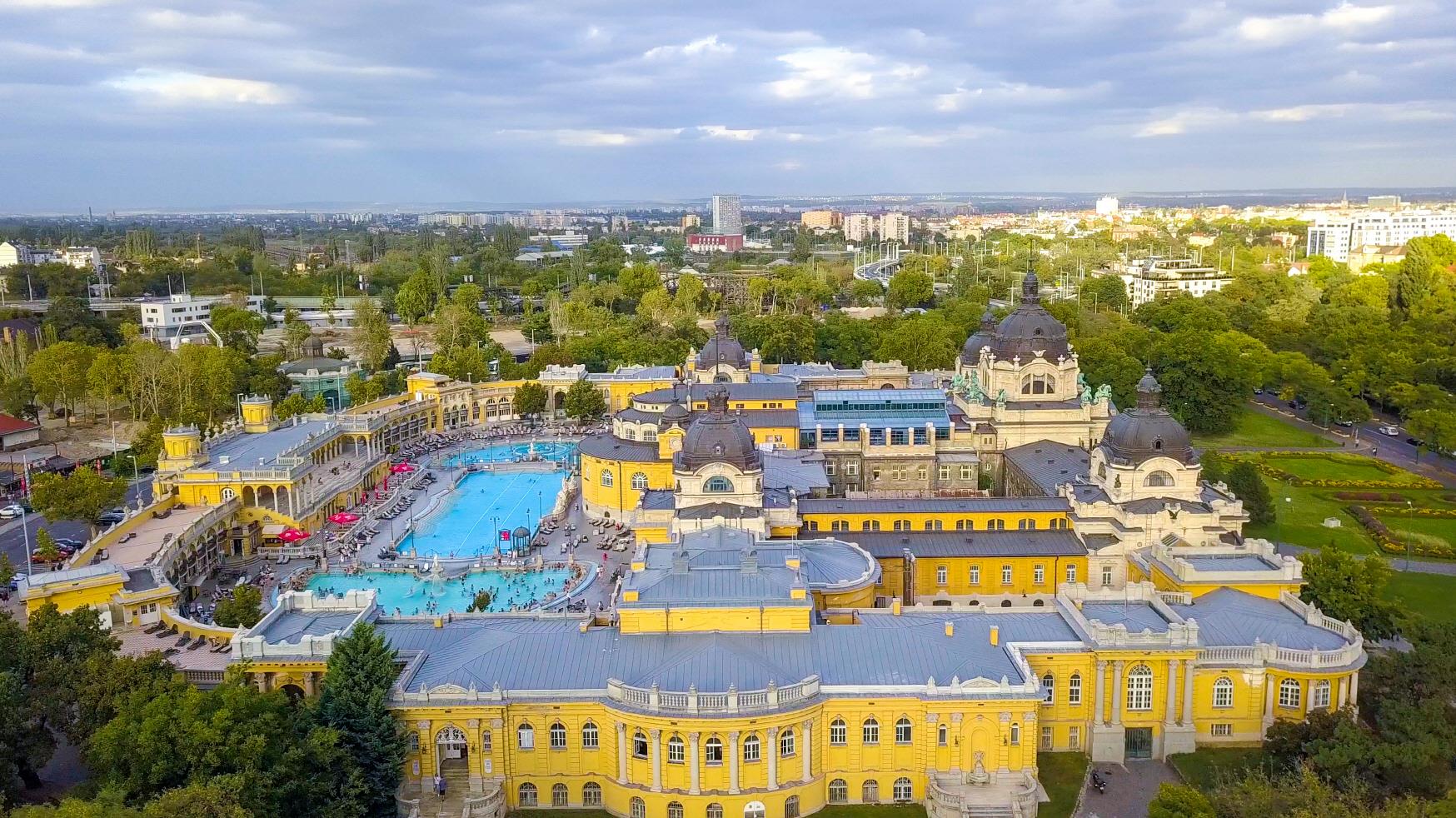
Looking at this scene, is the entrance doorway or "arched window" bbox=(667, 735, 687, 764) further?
the entrance doorway

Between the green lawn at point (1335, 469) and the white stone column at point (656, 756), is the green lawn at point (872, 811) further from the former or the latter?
the green lawn at point (1335, 469)

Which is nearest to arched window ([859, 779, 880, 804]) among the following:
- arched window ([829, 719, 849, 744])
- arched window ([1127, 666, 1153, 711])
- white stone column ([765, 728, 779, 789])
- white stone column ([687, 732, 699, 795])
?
arched window ([829, 719, 849, 744])

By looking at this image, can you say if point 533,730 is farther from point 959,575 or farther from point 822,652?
point 959,575

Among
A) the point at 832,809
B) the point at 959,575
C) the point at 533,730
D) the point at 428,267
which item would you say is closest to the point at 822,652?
the point at 832,809

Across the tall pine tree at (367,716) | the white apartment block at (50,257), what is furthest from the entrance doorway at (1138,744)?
the white apartment block at (50,257)

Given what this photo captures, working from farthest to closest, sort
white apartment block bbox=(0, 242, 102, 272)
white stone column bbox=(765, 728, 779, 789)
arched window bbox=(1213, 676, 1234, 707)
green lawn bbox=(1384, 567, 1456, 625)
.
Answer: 1. white apartment block bbox=(0, 242, 102, 272)
2. green lawn bbox=(1384, 567, 1456, 625)
3. arched window bbox=(1213, 676, 1234, 707)
4. white stone column bbox=(765, 728, 779, 789)

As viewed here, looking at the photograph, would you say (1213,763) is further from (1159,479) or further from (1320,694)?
(1159,479)

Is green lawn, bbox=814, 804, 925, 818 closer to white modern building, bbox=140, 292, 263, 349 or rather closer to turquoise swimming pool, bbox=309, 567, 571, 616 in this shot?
turquoise swimming pool, bbox=309, 567, 571, 616
